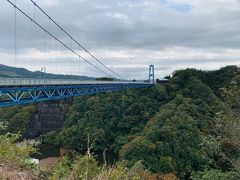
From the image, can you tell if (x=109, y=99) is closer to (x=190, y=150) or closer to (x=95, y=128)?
(x=95, y=128)

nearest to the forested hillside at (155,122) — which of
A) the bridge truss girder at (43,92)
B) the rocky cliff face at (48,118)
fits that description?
the rocky cliff face at (48,118)

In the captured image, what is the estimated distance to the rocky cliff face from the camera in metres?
48.8

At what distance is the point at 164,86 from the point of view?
47.8m

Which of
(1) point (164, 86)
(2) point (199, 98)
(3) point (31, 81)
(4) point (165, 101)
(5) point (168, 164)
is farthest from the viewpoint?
(1) point (164, 86)

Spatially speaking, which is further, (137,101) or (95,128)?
(137,101)

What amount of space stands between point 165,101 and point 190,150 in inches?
679

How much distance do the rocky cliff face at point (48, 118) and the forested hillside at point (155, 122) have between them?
5.26 ft

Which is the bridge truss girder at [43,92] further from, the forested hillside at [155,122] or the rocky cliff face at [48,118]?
the rocky cliff face at [48,118]

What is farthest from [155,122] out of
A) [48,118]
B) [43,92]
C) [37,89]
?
[48,118]

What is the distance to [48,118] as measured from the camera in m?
49.5

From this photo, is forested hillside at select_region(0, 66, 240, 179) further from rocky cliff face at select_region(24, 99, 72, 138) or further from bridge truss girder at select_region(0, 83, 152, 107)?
bridge truss girder at select_region(0, 83, 152, 107)

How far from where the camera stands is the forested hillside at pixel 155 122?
26.8 m

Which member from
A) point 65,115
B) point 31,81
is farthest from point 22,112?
point 31,81

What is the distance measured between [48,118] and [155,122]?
855 inches
